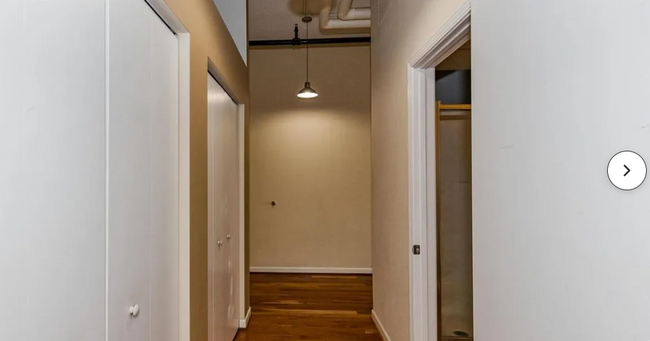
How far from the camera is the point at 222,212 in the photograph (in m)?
2.53

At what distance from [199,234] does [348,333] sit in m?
1.72

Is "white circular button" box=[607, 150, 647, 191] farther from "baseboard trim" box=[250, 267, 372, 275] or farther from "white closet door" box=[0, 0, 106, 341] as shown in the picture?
"baseboard trim" box=[250, 267, 372, 275]

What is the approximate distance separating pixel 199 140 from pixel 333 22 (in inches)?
92.9

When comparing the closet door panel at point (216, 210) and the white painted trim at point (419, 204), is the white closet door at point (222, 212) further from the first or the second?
the white painted trim at point (419, 204)

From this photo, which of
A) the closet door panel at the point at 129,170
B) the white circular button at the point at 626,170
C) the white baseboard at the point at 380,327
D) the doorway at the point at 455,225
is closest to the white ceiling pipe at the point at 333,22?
the doorway at the point at 455,225

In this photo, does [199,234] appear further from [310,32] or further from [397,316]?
[310,32]

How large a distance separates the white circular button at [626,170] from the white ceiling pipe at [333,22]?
3.08m

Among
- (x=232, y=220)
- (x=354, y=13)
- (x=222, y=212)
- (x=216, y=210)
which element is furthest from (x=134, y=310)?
(x=354, y=13)

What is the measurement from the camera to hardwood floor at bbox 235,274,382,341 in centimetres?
299

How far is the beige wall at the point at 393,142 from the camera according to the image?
6.79 feet

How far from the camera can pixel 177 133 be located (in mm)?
1688

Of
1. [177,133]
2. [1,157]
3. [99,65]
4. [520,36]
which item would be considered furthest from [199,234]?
[520,36]

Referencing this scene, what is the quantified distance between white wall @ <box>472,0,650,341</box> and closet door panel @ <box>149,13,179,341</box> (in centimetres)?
122

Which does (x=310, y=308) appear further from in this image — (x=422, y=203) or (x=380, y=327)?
(x=422, y=203)
